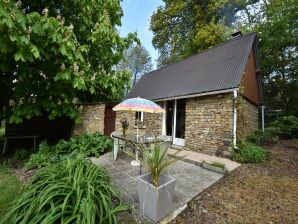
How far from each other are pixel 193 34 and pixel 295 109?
10100mm

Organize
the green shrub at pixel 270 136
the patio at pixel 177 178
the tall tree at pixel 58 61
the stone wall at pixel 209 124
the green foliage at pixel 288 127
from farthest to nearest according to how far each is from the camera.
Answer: the green foliage at pixel 288 127
the green shrub at pixel 270 136
the stone wall at pixel 209 124
the tall tree at pixel 58 61
the patio at pixel 177 178

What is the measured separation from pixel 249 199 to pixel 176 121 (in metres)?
5.08

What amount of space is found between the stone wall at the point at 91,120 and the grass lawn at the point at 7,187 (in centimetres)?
293

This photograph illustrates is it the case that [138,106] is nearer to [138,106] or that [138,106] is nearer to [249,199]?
[138,106]

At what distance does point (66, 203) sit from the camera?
7.48ft

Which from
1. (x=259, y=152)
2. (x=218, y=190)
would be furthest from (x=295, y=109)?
(x=218, y=190)

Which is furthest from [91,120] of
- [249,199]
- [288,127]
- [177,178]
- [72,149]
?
[288,127]

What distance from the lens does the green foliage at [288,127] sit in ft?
32.8

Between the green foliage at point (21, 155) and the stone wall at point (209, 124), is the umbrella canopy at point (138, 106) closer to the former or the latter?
the stone wall at point (209, 124)

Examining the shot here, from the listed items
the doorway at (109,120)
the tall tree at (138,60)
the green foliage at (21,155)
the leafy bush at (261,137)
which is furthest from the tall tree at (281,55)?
the tall tree at (138,60)

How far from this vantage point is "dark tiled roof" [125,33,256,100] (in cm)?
670

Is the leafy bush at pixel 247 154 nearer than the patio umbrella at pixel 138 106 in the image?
No

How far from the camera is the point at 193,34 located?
55.6 ft

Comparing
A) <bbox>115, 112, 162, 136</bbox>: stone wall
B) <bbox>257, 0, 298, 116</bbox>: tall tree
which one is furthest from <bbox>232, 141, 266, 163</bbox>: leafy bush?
<bbox>257, 0, 298, 116</bbox>: tall tree
